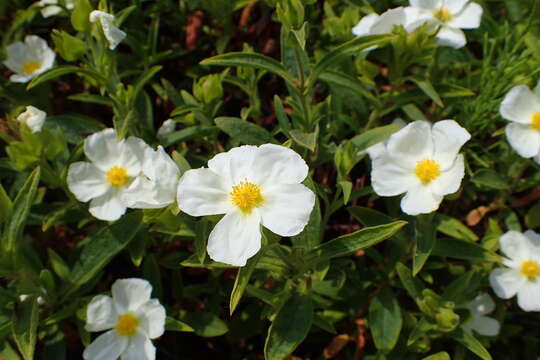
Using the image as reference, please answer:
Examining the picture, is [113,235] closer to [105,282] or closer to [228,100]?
[105,282]

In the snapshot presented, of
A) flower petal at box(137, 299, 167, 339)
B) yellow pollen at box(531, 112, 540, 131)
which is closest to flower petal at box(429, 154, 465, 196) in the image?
yellow pollen at box(531, 112, 540, 131)

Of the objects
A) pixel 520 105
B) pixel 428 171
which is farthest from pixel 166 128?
pixel 520 105

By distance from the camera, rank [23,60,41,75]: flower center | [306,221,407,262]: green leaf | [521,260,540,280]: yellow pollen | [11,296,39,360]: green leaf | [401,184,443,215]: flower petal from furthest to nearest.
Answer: [23,60,41,75]: flower center < [521,260,540,280]: yellow pollen < [401,184,443,215]: flower petal < [11,296,39,360]: green leaf < [306,221,407,262]: green leaf

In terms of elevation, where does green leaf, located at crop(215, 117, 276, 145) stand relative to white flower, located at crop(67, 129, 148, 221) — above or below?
above

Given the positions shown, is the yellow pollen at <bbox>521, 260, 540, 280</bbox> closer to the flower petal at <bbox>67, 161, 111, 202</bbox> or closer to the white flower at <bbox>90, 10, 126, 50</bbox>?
the flower petal at <bbox>67, 161, 111, 202</bbox>

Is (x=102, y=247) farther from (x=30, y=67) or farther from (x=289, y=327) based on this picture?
(x=30, y=67)

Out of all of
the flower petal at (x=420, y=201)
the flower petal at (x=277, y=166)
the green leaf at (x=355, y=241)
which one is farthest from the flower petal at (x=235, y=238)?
the flower petal at (x=420, y=201)

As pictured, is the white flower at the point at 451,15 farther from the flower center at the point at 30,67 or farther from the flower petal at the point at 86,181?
the flower center at the point at 30,67
